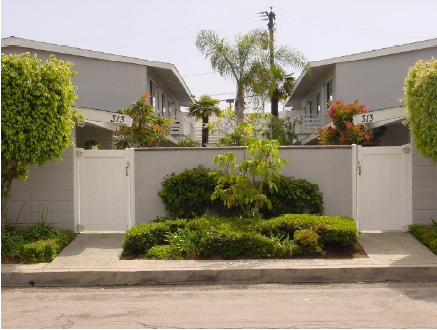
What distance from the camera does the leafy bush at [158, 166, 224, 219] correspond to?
11.5 metres

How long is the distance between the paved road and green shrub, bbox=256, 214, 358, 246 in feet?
4.51

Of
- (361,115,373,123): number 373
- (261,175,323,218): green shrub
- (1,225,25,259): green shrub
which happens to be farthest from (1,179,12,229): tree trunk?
(361,115,373,123): number 373

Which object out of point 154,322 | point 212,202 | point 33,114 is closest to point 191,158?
point 212,202

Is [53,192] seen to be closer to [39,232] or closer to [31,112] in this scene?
[39,232]

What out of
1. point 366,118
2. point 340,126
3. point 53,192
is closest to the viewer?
point 53,192

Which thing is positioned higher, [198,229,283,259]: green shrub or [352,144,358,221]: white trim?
[352,144,358,221]: white trim

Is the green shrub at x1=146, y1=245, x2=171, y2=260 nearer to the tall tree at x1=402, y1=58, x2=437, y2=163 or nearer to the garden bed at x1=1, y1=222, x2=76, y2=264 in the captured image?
the garden bed at x1=1, y1=222, x2=76, y2=264

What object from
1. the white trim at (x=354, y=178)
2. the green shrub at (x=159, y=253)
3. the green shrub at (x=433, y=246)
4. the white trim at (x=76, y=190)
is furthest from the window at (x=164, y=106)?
the green shrub at (x=433, y=246)

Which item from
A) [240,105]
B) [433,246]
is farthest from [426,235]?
[240,105]

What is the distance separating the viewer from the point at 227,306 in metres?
7.30

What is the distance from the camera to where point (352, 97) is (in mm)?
22109

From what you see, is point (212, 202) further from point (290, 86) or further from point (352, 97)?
point (290, 86)

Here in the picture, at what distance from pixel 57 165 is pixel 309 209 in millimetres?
5249

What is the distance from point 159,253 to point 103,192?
250 centimetres
